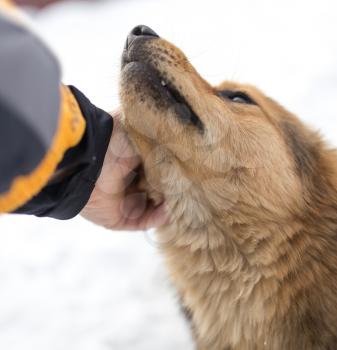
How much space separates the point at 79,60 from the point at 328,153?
3.09m

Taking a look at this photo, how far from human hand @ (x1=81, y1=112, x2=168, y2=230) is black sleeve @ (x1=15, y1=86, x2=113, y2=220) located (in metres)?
0.08

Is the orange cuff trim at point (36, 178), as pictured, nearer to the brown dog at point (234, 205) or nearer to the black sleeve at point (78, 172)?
the black sleeve at point (78, 172)

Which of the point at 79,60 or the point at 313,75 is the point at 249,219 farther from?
the point at 79,60

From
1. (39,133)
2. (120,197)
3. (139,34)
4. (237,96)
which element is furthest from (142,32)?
(39,133)

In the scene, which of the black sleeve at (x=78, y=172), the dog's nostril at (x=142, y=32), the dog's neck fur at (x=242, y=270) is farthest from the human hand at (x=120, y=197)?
the dog's nostril at (x=142, y=32)

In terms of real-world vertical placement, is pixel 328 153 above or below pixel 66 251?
above

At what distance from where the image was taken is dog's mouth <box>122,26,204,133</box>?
6.07 ft

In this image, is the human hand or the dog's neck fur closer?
the dog's neck fur

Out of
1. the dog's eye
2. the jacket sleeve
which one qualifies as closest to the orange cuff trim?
the jacket sleeve

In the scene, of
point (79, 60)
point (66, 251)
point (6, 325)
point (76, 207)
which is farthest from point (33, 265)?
point (79, 60)

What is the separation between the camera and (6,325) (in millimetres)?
2924

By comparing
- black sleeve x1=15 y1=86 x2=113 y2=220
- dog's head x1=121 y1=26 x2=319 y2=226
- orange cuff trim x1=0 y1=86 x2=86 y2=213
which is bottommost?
black sleeve x1=15 y1=86 x2=113 y2=220

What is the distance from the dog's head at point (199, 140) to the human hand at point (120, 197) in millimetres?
84

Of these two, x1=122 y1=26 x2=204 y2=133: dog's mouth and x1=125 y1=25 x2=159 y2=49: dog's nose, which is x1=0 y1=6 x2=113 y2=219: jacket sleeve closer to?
x1=122 y1=26 x2=204 y2=133: dog's mouth
